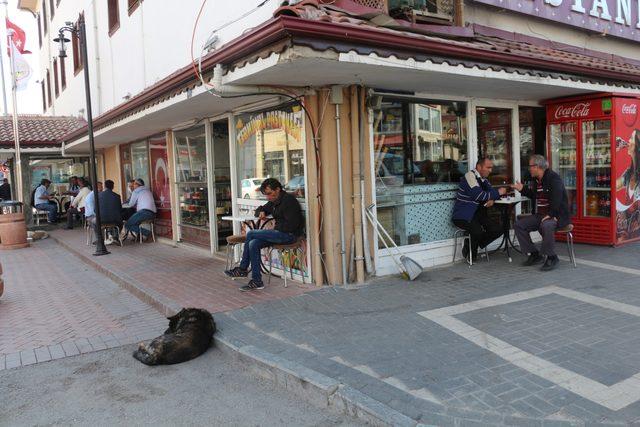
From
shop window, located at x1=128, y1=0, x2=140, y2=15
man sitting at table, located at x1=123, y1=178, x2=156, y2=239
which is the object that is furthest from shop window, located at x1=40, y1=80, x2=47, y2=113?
man sitting at table, located at x1=123, y1=178, x2=156, y2=239

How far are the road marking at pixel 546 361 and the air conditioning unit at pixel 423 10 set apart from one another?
3.78 metres

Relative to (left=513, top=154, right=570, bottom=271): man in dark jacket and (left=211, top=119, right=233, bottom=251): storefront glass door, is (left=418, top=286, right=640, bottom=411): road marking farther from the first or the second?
(left=211, top=119, right=233, bottom=251): storefront glass door

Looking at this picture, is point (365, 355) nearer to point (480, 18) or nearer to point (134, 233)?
point (480, 18)

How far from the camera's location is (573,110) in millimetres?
8719

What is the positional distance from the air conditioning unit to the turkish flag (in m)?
14.7

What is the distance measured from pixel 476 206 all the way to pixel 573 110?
282 centimetres

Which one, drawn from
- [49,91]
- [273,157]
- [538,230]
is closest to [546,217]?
[538,230]

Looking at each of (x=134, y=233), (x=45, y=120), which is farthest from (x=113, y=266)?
(x=45, y=120)

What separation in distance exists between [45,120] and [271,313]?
56.9 ft

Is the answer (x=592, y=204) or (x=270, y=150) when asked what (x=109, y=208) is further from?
(x=592, y=204)

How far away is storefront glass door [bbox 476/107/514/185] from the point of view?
8.41 meters

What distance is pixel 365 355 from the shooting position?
4395 mm

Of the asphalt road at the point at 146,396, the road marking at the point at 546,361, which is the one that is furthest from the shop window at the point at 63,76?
the road marking at the point at 546,361

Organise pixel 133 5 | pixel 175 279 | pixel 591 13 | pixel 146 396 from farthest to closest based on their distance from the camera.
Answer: pixel 133 5
pixel 591 13
pixel 175 279
pixel 146 396
